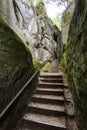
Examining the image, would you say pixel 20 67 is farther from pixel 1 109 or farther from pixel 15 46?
pixel 1 109

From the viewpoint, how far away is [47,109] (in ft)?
11.3

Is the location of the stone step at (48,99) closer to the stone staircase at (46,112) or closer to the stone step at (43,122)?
the stone staircase at (46,112)

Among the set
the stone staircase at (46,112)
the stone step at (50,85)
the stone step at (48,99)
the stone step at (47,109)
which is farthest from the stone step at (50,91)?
the stone step at (47,109)

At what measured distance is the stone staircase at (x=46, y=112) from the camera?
3.01 metres

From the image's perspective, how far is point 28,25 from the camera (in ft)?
29.3

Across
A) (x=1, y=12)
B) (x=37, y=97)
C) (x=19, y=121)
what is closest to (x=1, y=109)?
(x=19, y=121)

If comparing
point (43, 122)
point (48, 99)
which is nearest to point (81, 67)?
point (43, 122)

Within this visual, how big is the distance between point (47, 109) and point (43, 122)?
464 mm

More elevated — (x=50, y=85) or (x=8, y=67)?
(x=8, y=67)

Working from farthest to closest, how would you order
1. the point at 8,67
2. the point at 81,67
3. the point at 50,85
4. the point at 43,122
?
1. the point at 50,85
2. the point at 43,122
3. the point at 8,67
4. the point at 81,67

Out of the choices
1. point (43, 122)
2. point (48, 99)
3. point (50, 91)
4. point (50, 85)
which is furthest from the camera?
point (50, 85)

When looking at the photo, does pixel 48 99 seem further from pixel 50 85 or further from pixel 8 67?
pixel 8 67

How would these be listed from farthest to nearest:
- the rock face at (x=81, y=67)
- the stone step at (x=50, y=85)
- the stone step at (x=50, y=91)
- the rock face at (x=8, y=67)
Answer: the stone step at (x=50, y=85)
the stone step at (x=50, y=91)
the rock face at (x=8, y=67)
the rock face at (x=81, y=67)

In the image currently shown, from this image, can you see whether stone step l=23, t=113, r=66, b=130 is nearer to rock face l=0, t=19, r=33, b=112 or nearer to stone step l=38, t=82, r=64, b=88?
rock face l=0, t=19, r=33, b=112
